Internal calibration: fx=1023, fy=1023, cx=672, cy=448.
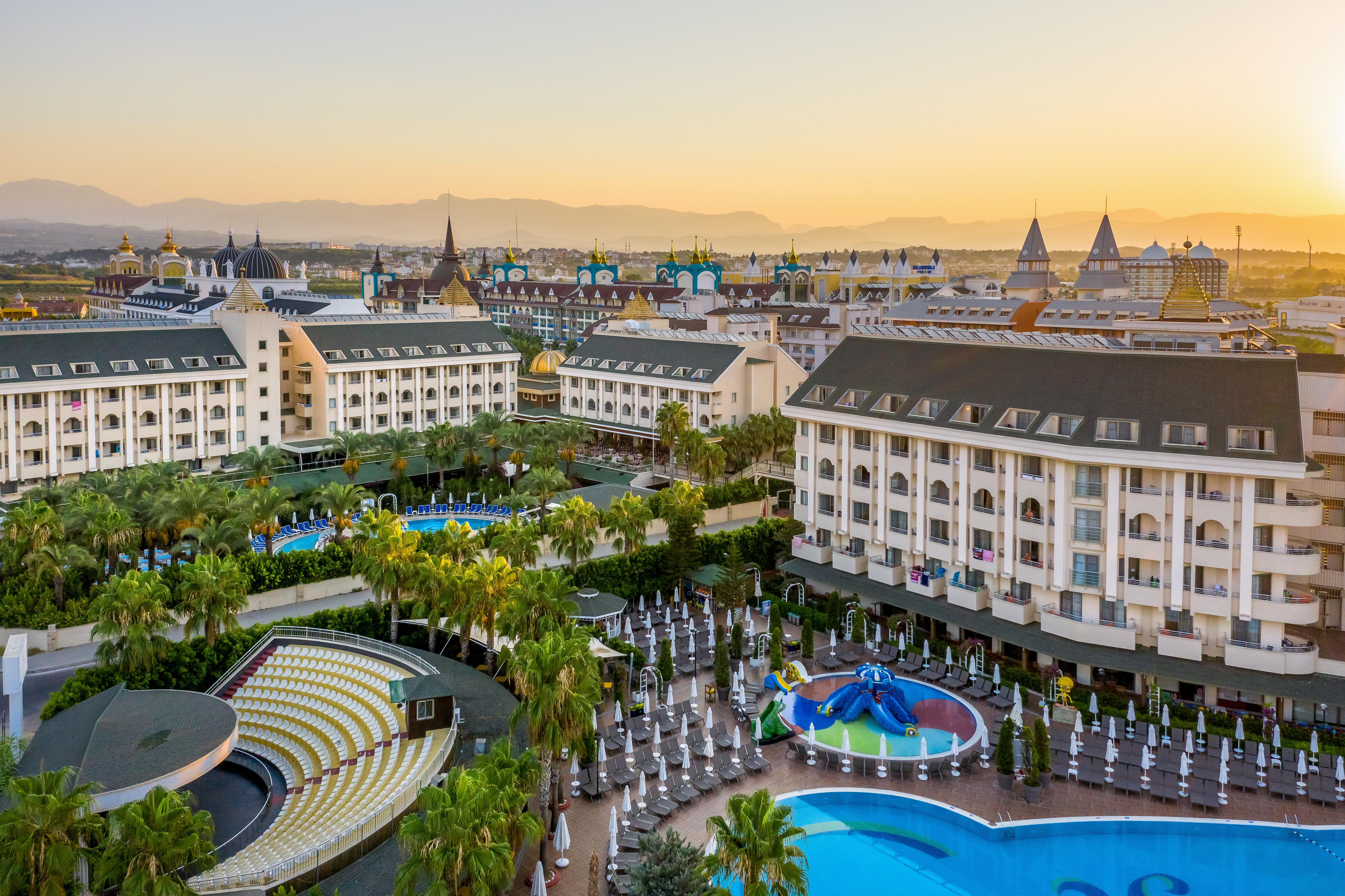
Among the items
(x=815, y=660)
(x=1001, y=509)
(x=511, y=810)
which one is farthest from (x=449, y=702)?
(x=1001, y=509)

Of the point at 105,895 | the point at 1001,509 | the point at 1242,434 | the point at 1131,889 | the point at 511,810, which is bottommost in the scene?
the point at 1131,889

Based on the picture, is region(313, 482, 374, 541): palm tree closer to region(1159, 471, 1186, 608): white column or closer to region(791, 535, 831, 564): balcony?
region(791, 535, 831, 564): balcony

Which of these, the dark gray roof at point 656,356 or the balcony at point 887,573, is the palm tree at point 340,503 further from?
the dark gray roof at point 656,356

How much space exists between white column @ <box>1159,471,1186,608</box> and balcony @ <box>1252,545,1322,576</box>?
8.16 feet

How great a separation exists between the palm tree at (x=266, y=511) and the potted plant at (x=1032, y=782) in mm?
36313

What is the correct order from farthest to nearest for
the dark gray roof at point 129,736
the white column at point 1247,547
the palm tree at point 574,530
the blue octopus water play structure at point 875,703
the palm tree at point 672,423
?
the palm tree at point 672,423
the palm tree at point 574,530
the white column at point 1247,547
the blue octopus water play structure at point 875,703
the dark gray roof at point 129,736

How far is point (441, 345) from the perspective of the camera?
89812mm

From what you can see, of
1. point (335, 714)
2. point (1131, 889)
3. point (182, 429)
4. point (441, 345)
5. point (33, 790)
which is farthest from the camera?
point (441, 345)

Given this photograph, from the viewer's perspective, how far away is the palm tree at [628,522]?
52.8 metres

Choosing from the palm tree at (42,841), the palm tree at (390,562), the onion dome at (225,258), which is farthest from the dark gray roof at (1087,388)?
the onion dome at (225,258)

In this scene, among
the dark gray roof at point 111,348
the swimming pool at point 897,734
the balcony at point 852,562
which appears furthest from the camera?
the dark gray roof at point 111,348

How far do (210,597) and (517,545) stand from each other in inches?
507

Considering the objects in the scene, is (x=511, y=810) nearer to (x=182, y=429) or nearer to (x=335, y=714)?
(x=335, y=714)

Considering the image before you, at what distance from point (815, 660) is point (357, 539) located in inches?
845
